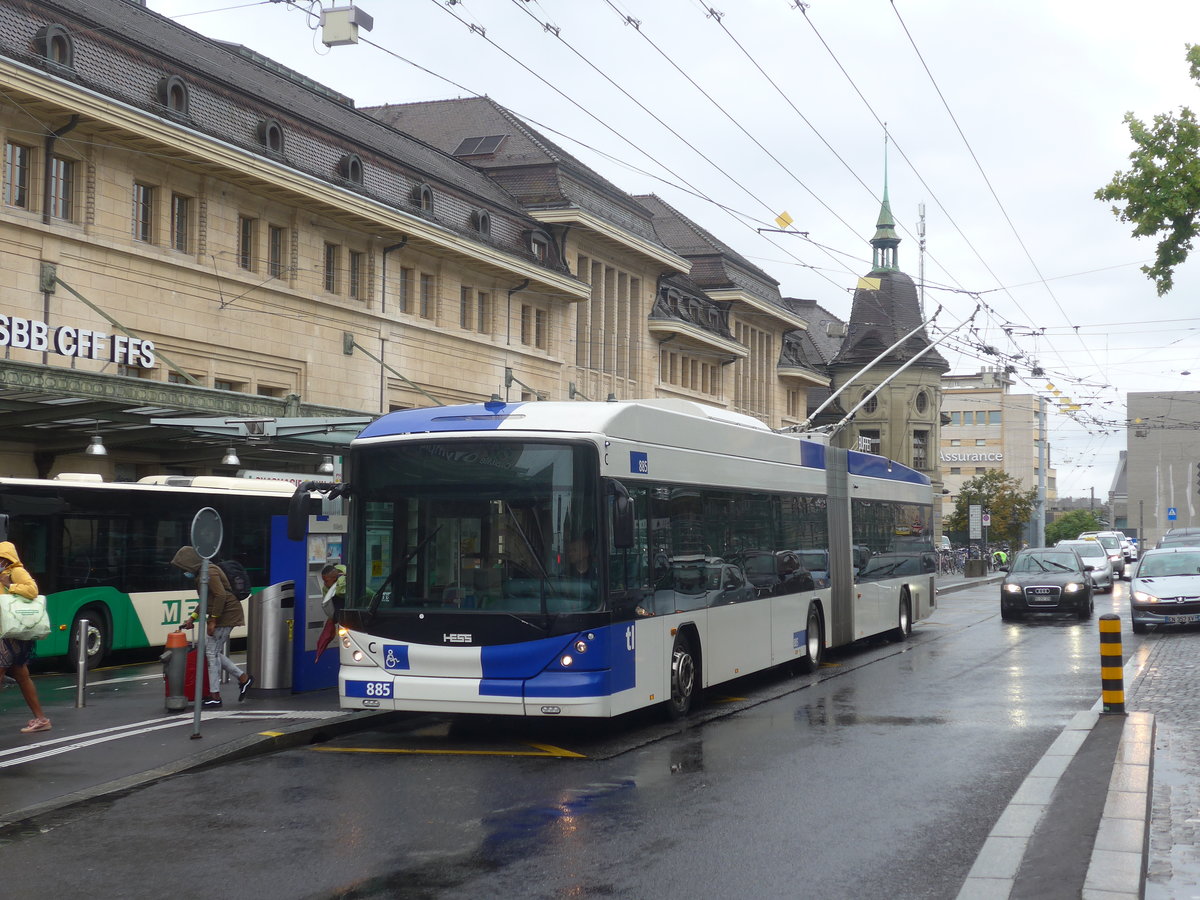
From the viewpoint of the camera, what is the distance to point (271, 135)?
3189cm

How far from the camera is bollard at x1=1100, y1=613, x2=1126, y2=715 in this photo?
1312 centimetres

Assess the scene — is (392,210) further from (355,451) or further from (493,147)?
(355,451)

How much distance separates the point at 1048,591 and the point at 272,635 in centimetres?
1961

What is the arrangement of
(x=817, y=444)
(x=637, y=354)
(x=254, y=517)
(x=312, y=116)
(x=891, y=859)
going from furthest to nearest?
(x=637, y=354) < (x=312, y=116) < (x=254, y=517) < (x=817, y=444) < (x=891, y=859)

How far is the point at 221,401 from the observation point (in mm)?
25188

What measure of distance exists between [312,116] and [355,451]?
943 inches

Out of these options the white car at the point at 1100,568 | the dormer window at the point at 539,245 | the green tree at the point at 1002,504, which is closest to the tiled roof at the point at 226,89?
the dormer window at the point at 539,245

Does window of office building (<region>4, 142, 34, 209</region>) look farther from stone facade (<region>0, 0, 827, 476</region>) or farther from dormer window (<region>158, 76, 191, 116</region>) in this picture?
dormer window (<region>158, 76, 191, 116</region>)

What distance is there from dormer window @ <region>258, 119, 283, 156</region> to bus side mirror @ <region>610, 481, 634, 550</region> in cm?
2198

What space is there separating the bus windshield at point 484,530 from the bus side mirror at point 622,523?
187 millimetres

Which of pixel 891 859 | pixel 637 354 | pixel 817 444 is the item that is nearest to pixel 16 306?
pixel 817 444

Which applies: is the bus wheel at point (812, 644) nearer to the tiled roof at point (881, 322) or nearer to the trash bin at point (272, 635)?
the trash bin at point (272, 635)

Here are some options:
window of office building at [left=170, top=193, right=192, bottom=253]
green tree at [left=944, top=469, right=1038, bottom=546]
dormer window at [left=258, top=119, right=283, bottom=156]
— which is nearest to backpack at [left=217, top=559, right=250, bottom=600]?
window of office building at [left=170, top=193, right=192, bottom=253]

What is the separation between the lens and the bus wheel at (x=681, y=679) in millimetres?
13695
